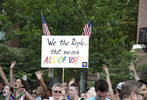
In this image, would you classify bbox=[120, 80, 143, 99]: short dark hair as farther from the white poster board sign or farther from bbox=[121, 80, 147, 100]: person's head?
the white poster board sign

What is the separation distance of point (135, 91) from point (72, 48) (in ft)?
11.4

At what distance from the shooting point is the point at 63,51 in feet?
25.7

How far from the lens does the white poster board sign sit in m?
7.75

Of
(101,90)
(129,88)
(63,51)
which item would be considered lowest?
(101,90)

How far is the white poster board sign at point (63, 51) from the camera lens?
7754 millimetres

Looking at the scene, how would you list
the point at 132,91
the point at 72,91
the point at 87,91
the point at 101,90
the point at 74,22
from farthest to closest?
the point at 74,22 < the point at 87,91 < the point at 72,91 < the point at 101,90 < the point at 132,91

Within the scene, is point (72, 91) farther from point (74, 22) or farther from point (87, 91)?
point (74, 22)

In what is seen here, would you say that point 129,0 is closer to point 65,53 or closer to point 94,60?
point 94,60

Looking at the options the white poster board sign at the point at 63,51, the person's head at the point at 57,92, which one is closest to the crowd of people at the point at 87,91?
the person's head at the point at 57,92

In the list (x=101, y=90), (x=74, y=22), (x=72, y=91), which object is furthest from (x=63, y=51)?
(x=74, y=22)

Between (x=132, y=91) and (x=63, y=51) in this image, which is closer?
(x=132, y=91)

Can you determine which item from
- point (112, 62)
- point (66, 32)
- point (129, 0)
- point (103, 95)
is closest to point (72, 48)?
point (103, 95)

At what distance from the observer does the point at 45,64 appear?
25.3ft

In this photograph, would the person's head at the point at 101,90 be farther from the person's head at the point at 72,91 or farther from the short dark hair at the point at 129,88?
the person's head at the point at 72,91
